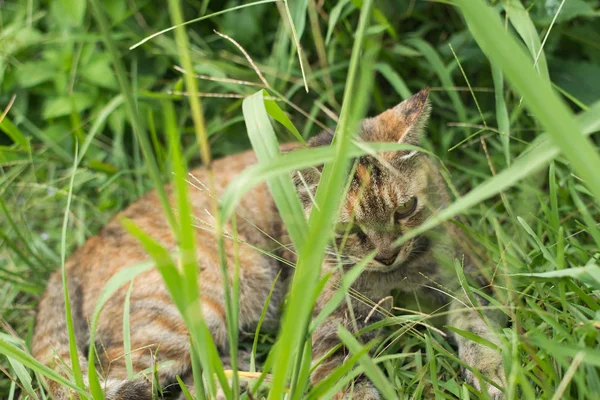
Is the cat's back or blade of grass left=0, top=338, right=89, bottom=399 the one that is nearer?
blade of grass left=0, top=338, right=89, bottom=399

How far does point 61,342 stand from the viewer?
8.47 ft

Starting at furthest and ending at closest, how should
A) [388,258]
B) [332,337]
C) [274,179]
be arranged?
[332,337]
[388,258]
[274,179]

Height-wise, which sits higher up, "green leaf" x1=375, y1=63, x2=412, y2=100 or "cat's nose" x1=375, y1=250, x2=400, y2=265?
"green leaf" x1=375, y1=63, x2=412, y2=100

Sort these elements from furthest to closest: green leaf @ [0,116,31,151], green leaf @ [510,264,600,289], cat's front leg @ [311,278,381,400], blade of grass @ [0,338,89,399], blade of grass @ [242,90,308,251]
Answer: green leaf @ [0,116,31,151], cat's front leg @ [311,278,381,400], blade of grass @ [0,338,89,399], green leaf @ [510,264,600,289], blade of grass @ [242,90,308,251]

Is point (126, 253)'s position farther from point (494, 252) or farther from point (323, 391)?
point (494, 252)

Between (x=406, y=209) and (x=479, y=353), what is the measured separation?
60 cm

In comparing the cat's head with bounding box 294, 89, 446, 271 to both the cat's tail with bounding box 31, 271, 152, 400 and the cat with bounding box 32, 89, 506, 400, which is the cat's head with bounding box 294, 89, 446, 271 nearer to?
the cat with bounding box 32, 89, 506, 400

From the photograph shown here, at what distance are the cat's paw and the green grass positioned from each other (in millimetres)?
76

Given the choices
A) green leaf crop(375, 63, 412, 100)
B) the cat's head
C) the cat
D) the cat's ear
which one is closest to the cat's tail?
the cat

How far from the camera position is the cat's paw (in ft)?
7.51

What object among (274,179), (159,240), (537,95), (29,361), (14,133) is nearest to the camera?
(537,95)

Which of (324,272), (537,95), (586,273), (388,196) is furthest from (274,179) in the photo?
(324,272)

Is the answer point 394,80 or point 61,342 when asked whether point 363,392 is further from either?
point 394,80

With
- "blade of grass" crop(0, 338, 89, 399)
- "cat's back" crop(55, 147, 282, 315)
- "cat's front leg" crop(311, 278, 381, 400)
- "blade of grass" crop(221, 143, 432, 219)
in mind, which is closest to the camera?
"blade of grass" crop(221, 143, 432, 219)
